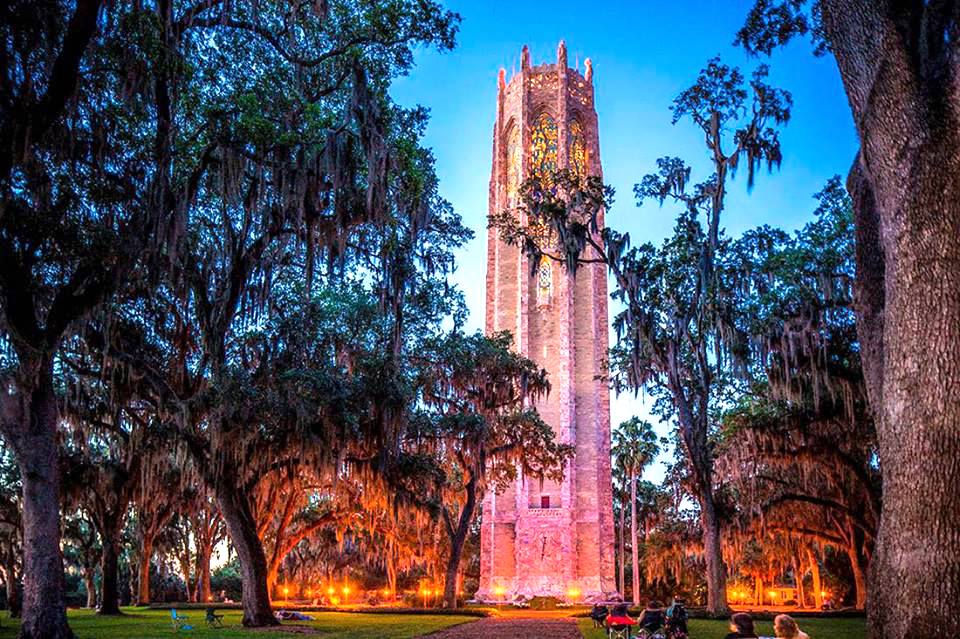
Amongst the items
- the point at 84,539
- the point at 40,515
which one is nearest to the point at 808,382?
the point at 40,515

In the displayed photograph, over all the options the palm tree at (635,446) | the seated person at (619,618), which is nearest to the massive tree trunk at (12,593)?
the seated person at (619,618)

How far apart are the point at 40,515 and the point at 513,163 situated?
142ft

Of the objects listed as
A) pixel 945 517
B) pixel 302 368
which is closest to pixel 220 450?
pixel 302 368

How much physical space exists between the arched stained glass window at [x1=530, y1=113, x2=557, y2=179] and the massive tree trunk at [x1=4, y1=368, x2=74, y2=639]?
1578 inches

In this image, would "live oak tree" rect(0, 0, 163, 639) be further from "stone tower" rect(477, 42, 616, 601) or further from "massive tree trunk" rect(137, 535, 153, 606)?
"stone tower" rect(477, 42, 616, 601)

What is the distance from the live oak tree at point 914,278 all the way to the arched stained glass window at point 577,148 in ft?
142

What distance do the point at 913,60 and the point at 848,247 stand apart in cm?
1384

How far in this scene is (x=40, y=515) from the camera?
443 inches

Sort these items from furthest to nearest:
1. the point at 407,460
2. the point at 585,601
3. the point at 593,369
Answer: the point at 593,369 → the point at 585,601 → the point at 407,460

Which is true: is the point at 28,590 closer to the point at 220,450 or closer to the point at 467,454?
the point at 220,450

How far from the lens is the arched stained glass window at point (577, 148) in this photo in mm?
50156

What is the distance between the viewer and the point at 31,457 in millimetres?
11391

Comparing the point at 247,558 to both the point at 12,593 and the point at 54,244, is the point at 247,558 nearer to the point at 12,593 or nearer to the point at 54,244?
the point at 54,244

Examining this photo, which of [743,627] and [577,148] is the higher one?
[577,148]
